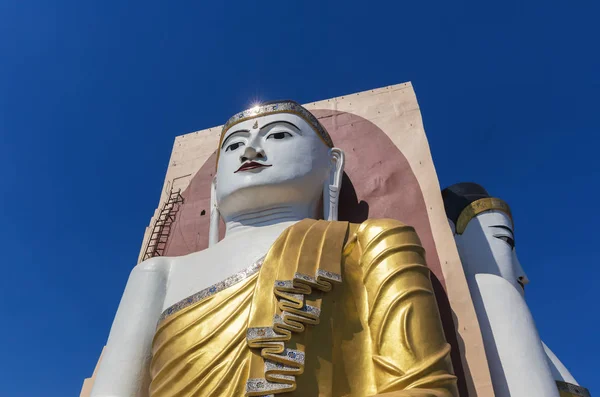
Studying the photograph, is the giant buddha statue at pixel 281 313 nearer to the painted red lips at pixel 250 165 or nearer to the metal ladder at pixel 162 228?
the painted red lips at pixel 250 165

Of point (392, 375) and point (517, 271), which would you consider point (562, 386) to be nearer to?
point (517, 271)

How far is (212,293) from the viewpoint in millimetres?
2670

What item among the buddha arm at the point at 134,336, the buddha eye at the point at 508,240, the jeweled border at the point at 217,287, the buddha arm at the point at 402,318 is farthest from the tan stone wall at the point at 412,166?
the buddha arm at the point at 134,336

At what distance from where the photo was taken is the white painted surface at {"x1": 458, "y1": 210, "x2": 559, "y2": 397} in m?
2.78

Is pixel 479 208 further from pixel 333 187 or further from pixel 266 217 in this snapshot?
pixel 266 217

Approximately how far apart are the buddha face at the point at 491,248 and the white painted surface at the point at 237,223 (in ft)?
3.80

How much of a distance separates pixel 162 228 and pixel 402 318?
3194 mm

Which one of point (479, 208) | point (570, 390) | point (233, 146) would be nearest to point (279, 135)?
point (233, 146)

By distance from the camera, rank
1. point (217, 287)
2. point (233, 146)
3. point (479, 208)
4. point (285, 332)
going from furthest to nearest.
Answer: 1. point (479, 208)
2. point (233, 146)
3. point (217, 287)
4. point (285, 332)

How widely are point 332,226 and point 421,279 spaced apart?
2.06 ft

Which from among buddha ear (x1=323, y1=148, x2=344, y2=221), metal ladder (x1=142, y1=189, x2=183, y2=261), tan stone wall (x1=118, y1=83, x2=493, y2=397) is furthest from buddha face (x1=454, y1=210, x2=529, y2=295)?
metal ladder (x1=142, y1=189, x2=183, y2=261)

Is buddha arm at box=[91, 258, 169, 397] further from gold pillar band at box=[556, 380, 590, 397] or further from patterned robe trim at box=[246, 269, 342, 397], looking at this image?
gold pillar band at box=[556, 380, 590, 397]

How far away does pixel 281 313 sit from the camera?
2.32m

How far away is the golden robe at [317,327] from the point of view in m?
2.15
